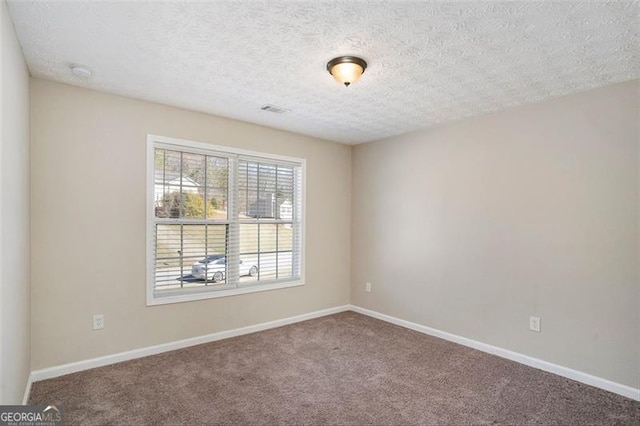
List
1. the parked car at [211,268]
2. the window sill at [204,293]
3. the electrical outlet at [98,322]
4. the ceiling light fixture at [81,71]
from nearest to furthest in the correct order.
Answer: the ceiling light fixture at [81,71] < the electrical outlet at [98,322] < the window sill at [204,293] < the parked car at [211,268]

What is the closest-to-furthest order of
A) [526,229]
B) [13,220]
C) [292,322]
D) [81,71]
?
[13,220], [81,71], [526,229], [292,322]

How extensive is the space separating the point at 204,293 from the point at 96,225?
125 centimetres

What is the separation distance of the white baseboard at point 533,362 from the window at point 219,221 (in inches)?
63.9

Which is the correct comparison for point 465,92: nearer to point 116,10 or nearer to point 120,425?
point 116,10

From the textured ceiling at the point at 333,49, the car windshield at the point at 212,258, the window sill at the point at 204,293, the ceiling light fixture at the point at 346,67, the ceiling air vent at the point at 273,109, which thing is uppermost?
the textured ceiling at the point at 333,49

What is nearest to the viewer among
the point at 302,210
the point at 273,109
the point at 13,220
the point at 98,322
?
the point at 13,220

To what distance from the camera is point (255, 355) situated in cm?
347

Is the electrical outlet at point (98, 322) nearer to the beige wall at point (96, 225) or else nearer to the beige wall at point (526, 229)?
the beige wall at point (96, 225)

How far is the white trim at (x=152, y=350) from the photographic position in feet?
9.61

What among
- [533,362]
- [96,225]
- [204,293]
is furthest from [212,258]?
[533,362]

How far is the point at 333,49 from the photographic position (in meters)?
2.35

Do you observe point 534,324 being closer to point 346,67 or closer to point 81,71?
point 346,67

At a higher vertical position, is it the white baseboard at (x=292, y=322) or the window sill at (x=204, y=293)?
the window sill at (x=204, y=293)

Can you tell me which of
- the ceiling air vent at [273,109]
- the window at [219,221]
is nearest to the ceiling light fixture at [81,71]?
the window at [219,221]
